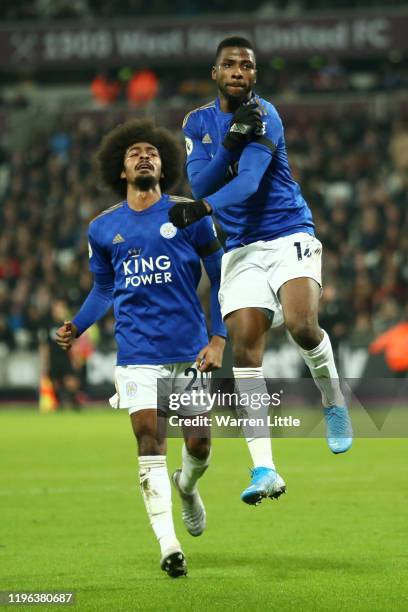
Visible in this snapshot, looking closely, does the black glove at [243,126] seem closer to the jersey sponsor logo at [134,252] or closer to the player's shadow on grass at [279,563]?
the jersey sponsor logo at [134,252]

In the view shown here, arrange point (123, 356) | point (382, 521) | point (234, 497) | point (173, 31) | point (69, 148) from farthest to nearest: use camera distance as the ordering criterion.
Result: 1. point (173, 31)
2. point (69, 148)
3. point (234, 497)
4. point (382, 521)
5. point (123, 356)

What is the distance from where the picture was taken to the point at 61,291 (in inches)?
884

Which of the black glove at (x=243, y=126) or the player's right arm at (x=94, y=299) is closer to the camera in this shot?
the black glove at (x=243, y=126)

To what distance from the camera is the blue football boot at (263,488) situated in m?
6.43

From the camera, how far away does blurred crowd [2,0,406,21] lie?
3139cm

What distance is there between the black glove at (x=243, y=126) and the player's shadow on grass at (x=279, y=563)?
2308 mm

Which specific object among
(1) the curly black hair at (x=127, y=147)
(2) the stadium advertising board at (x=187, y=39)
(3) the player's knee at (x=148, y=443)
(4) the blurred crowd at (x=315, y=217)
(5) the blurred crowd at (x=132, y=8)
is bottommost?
(3) the player's knee at (x=148, y=443)

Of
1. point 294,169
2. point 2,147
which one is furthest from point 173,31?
point 294,169

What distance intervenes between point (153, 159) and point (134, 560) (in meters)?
2.32

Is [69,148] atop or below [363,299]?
atop

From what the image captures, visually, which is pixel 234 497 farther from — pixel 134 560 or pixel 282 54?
pixel 282 54

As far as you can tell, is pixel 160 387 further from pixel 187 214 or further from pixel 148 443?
pixel 187 214

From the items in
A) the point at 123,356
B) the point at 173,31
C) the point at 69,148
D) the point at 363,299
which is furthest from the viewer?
the point at 173,31

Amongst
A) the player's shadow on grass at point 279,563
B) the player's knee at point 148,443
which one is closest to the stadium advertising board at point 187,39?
the player's shadow on grass at point 279,563
